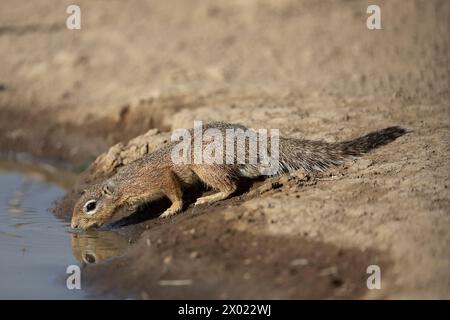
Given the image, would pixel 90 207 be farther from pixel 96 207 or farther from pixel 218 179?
pixel 218 179

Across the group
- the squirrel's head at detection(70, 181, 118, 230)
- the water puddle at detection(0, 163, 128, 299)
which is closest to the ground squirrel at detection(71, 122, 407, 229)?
the squirrel's head at detection(70, 181, 118, 230)

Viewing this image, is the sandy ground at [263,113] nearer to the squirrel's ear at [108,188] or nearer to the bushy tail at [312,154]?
the bushy tail at [312,154]

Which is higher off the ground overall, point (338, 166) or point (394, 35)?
point (394, 35)

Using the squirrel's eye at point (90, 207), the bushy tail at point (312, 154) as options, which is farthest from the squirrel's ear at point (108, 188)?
the bushy tail at point (312, 154)

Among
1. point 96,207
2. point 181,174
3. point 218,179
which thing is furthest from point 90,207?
point 218,179
